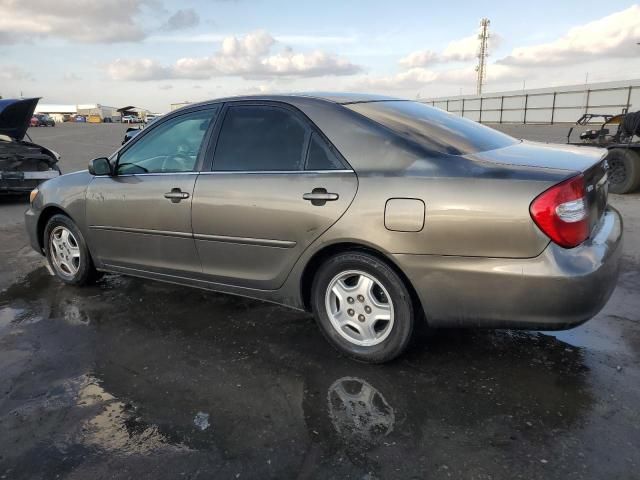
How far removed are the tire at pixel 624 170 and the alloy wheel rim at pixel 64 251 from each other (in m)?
8.38

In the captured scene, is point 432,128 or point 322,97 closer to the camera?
point 432,128

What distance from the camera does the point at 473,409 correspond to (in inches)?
103

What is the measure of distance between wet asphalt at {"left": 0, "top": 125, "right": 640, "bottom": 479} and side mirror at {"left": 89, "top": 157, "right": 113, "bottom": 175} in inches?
44.4

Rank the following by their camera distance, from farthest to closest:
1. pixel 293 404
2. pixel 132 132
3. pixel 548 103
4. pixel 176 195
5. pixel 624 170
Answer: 1. pixel 548 103
2. pixel 132 132
3. pixel 624 170
4. pixel 176 195
5. pixel 293 404

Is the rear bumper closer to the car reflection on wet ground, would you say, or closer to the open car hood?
the car reflection on wet ground

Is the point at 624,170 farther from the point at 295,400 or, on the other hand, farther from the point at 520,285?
the point at 295,400

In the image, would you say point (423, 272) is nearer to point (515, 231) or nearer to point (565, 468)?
point (515, 231)

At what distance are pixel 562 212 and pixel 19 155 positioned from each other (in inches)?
359

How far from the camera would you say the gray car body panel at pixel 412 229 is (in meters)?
2.53

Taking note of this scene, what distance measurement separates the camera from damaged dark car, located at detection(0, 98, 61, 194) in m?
8.58

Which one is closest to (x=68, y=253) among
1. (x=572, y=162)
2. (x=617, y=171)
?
(x=572, y=162)

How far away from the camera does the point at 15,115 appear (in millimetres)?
8594

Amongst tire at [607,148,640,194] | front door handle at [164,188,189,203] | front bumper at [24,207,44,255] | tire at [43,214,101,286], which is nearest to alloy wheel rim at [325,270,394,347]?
front door handle at [164,188,189,203]

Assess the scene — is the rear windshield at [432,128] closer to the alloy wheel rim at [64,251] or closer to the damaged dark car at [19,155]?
the alloy wheel rim at [64,251]
